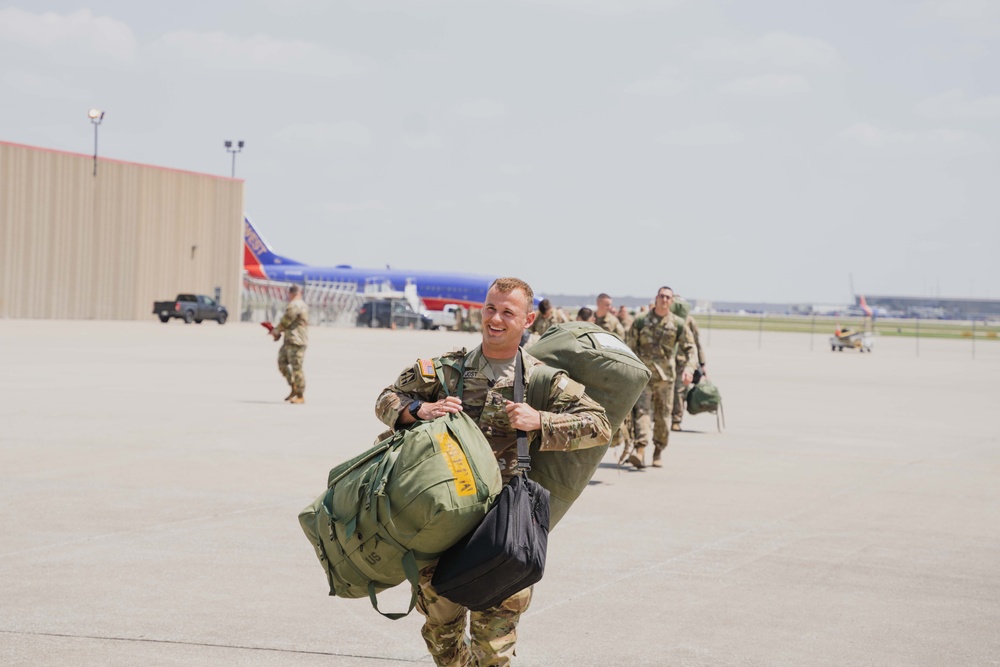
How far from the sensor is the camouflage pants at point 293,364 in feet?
58.9

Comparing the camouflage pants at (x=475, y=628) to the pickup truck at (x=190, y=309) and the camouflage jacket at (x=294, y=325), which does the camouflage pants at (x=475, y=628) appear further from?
the pickup truck at (x=190, y=309)

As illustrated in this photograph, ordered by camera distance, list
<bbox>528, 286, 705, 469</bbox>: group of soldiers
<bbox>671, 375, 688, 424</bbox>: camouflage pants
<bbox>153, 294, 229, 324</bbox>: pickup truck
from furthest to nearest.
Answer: <bbox>153, 294, 229, 324</bbox>: pickup truck → <bbox>671, 375, 688, 424</bbox>: camouflage pants → <bbox>528, 286, 705, 469</bbox>: group of soldiers

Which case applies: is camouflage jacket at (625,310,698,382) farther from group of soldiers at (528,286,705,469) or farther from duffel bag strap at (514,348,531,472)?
duffel bag strap at (514,348,531,472)

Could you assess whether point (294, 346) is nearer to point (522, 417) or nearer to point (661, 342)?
point (661, 342)

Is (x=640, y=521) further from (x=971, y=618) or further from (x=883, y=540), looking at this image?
(x=971, y=618)

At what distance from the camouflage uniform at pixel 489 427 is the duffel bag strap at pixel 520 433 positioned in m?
0.03

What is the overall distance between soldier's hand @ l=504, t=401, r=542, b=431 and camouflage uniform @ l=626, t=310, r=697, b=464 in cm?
791

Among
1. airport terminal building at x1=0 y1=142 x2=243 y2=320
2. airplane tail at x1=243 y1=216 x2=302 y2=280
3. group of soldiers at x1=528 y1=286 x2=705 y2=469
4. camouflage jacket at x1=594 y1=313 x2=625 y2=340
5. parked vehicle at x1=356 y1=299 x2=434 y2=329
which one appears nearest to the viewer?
group of soldiers at x1=528 y1=286 x2=705 y2=469

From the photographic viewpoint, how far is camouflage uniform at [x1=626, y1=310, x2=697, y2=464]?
1223cm

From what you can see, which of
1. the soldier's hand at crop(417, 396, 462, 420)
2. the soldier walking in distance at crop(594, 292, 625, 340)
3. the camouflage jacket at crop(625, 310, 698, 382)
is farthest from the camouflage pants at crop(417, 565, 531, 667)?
the soldier walking in distance at crop(594, 292, 625, 340)

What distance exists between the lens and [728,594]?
694 centimetres

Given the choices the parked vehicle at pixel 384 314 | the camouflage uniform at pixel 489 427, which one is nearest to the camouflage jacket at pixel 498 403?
the camouflage uniform at pixel 489 427

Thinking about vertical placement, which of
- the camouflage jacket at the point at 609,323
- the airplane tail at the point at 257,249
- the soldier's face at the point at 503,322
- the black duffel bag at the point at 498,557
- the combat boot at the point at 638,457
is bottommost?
the combat boot at the point at 638,457

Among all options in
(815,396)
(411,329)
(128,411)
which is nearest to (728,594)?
(128,411)
